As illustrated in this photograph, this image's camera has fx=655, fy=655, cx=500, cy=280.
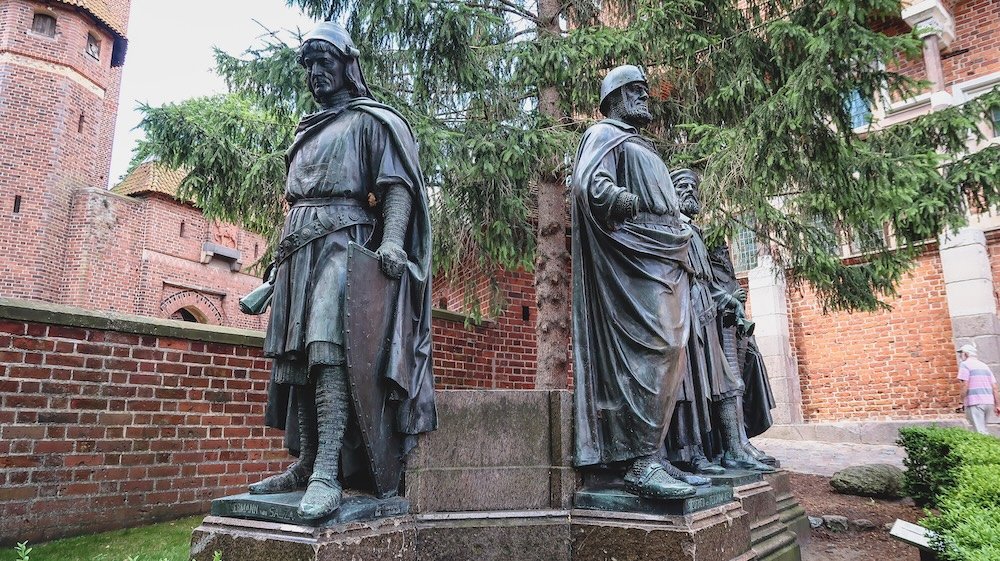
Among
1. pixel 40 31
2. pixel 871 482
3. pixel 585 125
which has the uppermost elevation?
pixel 40 31

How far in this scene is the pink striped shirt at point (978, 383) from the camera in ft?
34.2

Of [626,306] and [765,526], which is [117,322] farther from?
[765,526]

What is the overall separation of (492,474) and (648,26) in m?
5.74

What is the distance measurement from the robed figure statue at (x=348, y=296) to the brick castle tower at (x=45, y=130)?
19.6 m

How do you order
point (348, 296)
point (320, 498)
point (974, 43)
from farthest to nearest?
1. point (974, 43)
2. point (348, 296)
3. point (320, 498)

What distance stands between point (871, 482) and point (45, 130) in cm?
2324

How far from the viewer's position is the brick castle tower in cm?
1923

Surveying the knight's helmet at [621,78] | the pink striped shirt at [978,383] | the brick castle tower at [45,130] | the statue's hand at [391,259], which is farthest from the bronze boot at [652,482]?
the brick castle tower at [45,130]

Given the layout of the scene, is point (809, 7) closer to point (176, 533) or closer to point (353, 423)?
point (353, 423)

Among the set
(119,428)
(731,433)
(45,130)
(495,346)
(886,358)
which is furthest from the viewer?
(45,130)

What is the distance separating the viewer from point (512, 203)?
8.02 m

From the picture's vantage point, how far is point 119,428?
5.56 meters

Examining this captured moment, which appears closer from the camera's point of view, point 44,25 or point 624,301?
point 624,301

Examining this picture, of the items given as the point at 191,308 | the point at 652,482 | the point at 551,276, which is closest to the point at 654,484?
the point at 652,482
